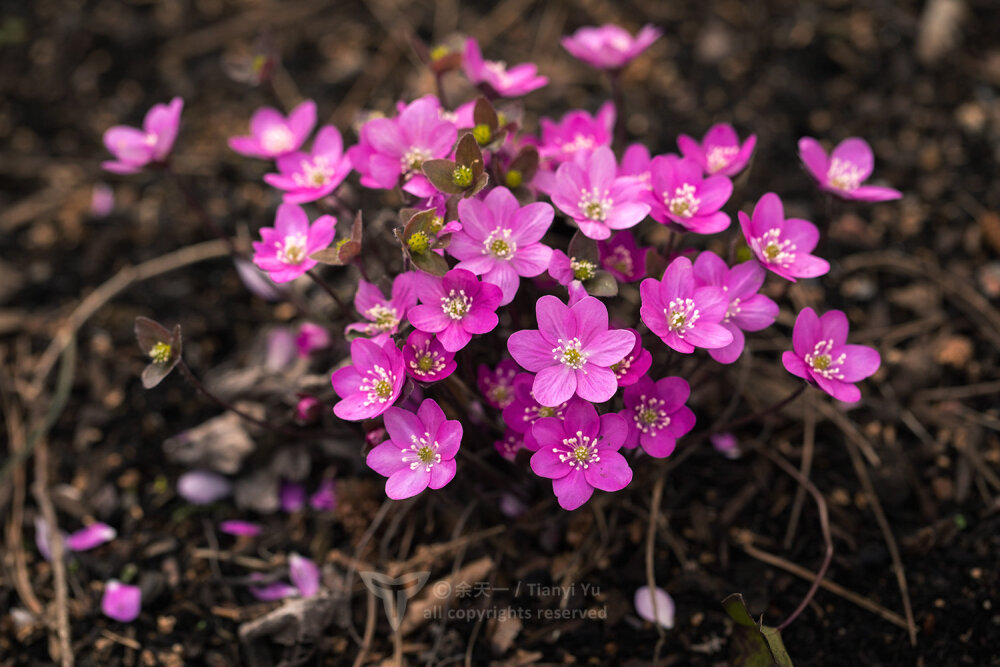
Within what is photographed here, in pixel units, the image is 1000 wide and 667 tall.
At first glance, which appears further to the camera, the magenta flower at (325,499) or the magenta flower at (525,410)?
the magenta flower at (325,499)

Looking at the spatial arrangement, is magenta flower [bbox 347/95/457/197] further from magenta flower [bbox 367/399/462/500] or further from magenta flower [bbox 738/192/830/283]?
magenta flower [bbox 738/192/830/283]

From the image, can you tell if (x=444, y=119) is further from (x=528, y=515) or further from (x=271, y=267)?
(x=528, y=515)

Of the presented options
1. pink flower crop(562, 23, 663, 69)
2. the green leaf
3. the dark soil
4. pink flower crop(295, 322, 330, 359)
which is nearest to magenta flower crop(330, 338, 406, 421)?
the dark soil

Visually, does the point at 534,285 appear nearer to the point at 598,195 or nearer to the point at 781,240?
the point at 598,195

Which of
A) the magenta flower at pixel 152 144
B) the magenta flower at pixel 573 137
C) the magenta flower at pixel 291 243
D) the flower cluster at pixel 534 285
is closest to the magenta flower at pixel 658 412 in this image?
the flower cluster at pixel 534 285

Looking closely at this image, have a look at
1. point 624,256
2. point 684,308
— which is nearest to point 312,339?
point 624,256

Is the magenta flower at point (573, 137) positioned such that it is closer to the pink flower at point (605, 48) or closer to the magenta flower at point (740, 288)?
the pink flower at point (605, 48)

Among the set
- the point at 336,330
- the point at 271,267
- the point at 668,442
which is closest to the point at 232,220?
the point at 336,330
